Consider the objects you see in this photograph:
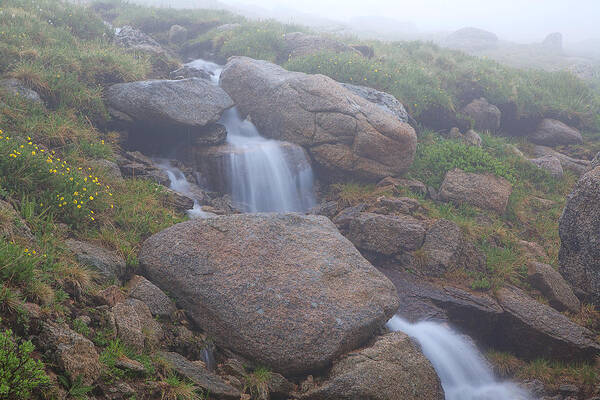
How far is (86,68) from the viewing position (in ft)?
36.9

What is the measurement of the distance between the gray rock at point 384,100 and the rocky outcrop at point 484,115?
355cm

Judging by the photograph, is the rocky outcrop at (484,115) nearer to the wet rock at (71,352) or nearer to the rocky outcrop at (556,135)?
the rocky outcrop at (556,135)

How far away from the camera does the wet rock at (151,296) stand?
568 centimetres

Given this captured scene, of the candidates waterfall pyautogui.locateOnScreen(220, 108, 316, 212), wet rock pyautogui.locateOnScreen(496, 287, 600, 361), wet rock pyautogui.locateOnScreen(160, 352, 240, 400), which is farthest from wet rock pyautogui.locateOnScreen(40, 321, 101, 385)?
wet rock pyautogui.locateOnScreen(496, 287, 600, 361)

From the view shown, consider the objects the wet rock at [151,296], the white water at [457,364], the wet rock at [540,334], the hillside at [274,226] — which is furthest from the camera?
the wet rock at [540,334]

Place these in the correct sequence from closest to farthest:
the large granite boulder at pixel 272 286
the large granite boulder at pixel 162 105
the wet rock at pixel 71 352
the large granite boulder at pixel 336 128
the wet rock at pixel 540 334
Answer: the wet rock at pixel 71 352 < the large granite boulder at pixel 272 286 < the wet rock at pixel 540 334 < the large granite boulder at pixel 162 105 < the large granite boulder at pixel 336 128

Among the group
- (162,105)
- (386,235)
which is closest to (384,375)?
(386,235)

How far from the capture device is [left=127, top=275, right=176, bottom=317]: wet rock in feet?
18.6

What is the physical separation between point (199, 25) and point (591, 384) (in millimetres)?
22190

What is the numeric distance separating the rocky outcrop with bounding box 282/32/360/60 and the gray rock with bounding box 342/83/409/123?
514cm

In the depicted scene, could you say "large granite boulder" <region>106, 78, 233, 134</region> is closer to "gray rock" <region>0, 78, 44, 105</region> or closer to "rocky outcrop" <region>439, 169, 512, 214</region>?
"gray rock" <region>0, 78, 44, 105</region>

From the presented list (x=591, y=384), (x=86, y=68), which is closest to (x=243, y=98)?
(x=86, y=68)

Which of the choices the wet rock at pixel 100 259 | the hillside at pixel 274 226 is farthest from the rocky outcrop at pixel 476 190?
the wet rock at pixel 100 259

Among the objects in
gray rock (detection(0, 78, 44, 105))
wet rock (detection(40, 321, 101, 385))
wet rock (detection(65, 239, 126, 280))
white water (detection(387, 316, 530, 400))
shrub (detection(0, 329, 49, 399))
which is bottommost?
white water (detection(387, 316, 530, 400))
